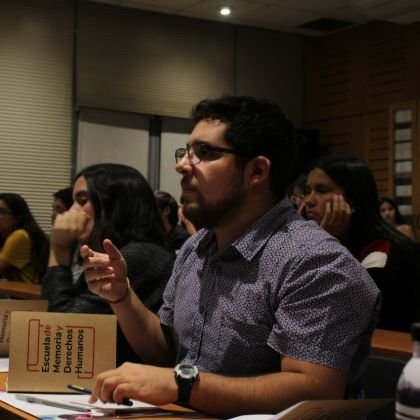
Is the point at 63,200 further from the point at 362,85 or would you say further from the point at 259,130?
the point at 362,85

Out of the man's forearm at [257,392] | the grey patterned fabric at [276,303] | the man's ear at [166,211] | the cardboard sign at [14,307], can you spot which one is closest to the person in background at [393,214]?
the man's ear at [166,211]

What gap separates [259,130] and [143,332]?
1.92ft

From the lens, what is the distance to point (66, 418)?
150 cm

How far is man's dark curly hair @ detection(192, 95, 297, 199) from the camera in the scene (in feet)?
5.86

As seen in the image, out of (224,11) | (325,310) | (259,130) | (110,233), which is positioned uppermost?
(224,11)

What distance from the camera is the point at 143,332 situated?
77.1 inches

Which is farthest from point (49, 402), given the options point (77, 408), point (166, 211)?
point (166, 211)

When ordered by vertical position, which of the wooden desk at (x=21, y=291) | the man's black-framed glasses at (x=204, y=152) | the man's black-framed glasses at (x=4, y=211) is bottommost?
the wooden desk at (x=21, y=291)

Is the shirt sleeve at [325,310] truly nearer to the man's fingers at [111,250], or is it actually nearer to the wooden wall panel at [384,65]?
the man's fingers at [111,250]

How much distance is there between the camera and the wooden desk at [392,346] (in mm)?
2176

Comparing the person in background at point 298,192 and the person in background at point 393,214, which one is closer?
the person in background at point 298,192

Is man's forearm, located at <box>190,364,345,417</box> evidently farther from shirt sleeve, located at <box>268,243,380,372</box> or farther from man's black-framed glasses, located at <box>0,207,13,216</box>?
man's black-framed glasses, located at <box>0,207,13,216</box>

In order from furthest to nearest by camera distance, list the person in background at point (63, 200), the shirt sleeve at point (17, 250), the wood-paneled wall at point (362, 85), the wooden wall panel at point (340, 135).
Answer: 1. the wooden wall panel at point (340, 135)
2. the wood-paneled wall at point (362, 85)
3. the shirt sleeve at point (17, 250)
4. the person in background at point (63, 200)

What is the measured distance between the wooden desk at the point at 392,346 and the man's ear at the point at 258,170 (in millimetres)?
688
